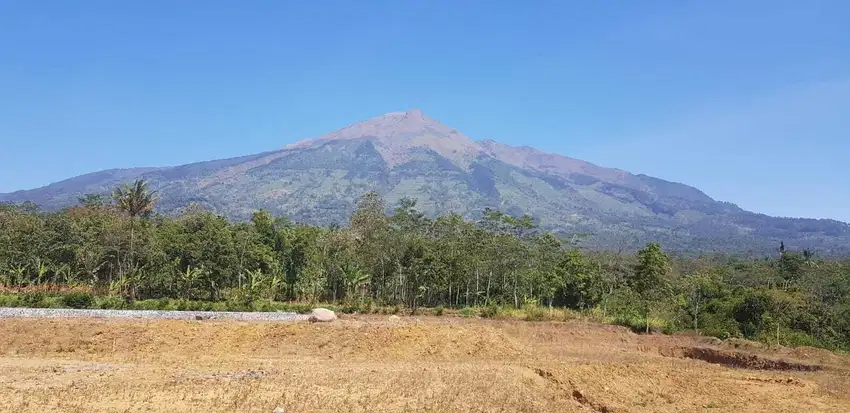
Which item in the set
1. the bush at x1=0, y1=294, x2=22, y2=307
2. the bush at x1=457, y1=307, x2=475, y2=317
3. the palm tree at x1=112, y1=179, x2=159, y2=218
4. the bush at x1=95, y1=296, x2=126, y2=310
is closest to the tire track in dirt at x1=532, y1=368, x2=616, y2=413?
the bush at x1=457, y1=307, x2=475, y2=317

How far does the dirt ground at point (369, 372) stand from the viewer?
49.9 ft

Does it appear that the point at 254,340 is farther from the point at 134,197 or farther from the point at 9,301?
the point at 134,197

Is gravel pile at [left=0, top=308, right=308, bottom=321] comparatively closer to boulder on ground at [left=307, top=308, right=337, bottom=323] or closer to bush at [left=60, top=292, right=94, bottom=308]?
boulder on ground at [left=307, top=308, right=337, bottom=323]

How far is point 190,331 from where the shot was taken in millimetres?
25719

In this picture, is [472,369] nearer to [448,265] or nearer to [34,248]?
[448,265]

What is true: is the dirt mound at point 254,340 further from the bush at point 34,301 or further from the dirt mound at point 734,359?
the bush at point 34,301

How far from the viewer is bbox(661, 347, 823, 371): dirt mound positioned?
28445 millimetres

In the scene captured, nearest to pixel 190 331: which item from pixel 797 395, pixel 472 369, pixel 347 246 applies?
pixel 472 369

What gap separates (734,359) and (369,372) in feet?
67.3

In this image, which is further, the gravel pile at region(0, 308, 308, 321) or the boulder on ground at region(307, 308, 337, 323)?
the boulder on ground at region(307, 308, 337, 323)

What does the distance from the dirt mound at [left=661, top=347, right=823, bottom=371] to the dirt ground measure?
0.06 meters

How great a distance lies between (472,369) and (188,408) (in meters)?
10.2

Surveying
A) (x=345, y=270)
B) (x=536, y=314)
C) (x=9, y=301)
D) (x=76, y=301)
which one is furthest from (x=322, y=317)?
(x=9, y=301)

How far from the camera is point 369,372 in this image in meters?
19.7
